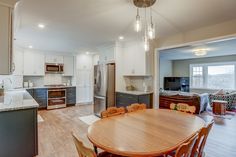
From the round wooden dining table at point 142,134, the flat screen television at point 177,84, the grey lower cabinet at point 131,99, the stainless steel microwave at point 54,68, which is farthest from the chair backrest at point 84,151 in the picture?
the flat screen television at point 177,84

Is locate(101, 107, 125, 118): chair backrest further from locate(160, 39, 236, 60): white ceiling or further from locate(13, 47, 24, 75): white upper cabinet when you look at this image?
locate(13, 47, 24, 75): white upper cabinet

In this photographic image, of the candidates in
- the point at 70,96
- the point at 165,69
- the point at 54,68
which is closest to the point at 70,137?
the point at 70,96

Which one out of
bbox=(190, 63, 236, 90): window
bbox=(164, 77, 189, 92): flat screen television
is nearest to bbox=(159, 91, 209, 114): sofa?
bbox=(164, 77, 189, 92): flat screen television

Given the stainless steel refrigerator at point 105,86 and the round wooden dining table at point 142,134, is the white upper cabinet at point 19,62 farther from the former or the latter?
the round wooden dining table at point 142,134

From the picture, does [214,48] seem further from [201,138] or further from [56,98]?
[56,98]

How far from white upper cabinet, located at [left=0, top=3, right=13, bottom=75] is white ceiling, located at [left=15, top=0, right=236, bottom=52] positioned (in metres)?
0.31

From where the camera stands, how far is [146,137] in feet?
5.21

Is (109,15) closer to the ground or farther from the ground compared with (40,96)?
farther from the ground

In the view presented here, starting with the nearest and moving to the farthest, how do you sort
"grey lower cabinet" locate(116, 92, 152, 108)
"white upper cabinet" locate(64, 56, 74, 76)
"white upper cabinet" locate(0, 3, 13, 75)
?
"white upper cabinet" locate(0, 3, 13, 75)
"grey lower cabinet" locate(116, 92, 152, 108)
"white upper cabinet" locate(64, 56, 74, 76)

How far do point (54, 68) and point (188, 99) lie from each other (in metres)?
5.56

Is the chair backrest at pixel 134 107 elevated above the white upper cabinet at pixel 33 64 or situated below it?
below

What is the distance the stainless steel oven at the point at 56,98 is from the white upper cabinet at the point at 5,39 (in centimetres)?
432

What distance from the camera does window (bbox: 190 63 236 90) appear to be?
25.2ft

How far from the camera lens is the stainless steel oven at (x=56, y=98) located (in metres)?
6.27
